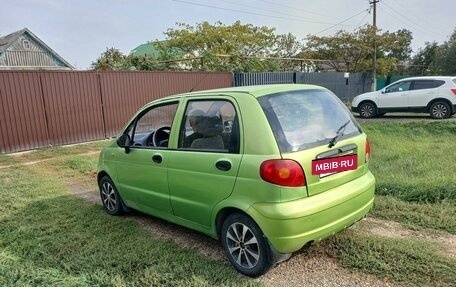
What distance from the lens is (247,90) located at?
10.1 ft

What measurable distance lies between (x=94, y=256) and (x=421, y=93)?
13.2 m

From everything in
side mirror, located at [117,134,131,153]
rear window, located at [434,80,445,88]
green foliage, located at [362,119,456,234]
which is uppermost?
rear window, located at [434,80,445,88]

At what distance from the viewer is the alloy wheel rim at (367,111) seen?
14352mm

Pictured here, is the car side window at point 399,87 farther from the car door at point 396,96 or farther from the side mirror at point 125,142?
the side mirror at point 125,142

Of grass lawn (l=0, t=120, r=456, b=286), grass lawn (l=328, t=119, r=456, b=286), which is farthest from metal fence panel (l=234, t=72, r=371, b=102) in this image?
grass lawn (l=0, t=120, r=456, b=286)

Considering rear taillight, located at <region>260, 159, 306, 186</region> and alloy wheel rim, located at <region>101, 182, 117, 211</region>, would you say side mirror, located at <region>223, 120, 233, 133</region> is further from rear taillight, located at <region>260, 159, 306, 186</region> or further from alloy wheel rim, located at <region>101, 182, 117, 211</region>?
alloy wheel rim, located at <region>101, 182, 117, 211</region>

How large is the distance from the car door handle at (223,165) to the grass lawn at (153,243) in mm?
902

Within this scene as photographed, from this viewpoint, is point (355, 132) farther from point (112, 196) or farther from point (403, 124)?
point (403, 124)

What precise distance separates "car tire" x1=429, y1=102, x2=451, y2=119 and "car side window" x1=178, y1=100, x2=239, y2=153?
485 inches

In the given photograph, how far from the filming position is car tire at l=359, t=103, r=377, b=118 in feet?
46.9

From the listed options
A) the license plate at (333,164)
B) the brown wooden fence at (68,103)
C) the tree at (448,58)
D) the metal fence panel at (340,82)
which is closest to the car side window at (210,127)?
the license plate at (333,164)

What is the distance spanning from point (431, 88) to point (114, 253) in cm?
1308

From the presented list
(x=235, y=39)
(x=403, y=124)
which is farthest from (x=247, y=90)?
(x=235, y=39)

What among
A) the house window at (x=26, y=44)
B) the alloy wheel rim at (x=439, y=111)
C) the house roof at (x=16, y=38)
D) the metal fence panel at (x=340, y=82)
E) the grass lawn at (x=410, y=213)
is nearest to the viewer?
the grass lawn at (x=410, y=213)
